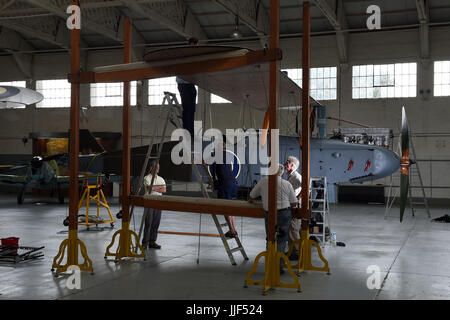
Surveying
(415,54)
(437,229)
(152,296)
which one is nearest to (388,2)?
(415,54)

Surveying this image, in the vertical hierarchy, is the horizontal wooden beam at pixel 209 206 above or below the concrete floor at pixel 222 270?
above

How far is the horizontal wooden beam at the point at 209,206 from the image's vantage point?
19.4 ft

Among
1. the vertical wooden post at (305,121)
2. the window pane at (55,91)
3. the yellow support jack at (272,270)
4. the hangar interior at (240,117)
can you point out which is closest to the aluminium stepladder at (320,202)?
the hangar interior at (240,117)

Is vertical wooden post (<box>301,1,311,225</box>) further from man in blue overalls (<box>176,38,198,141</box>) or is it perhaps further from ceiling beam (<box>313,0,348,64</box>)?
ceiling beam (<box>313,0,348,64</box>)

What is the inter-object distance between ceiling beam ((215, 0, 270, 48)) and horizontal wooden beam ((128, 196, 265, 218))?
38.8 feet

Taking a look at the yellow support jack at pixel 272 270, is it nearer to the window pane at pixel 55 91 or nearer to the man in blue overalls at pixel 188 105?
the man in blue overalls at pixel 188 105

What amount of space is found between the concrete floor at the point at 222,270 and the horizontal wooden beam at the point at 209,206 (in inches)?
35.8

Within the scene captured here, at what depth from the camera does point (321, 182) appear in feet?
32.2

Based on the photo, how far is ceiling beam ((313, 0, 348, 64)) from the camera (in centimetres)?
1709

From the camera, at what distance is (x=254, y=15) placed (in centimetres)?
1930

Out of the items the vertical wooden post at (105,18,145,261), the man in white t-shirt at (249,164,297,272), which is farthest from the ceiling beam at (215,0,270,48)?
the man in white t-shirt at (249,164,297,272)

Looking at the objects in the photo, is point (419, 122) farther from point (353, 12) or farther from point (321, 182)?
point (321, 182)

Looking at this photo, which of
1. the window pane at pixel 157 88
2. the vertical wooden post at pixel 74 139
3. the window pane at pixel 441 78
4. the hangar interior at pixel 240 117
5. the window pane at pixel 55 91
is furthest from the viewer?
the window pane at pixel 55 91

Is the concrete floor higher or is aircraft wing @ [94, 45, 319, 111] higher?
aircraft wing @ [94, 45, 319, 111]
